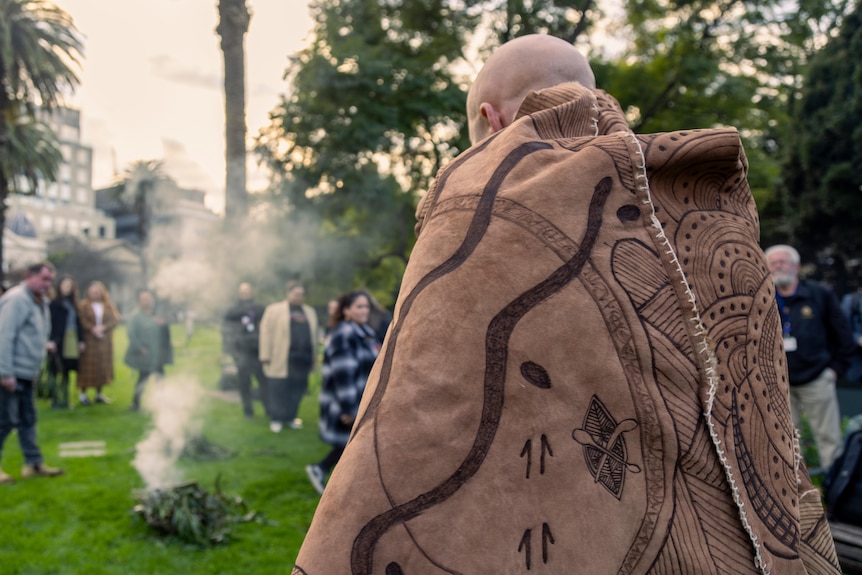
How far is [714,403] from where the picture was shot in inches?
44.5

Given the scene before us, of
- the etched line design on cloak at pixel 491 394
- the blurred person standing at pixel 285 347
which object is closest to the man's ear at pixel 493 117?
the etched line design on cloak at pixel 491 394

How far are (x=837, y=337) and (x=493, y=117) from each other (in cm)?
570

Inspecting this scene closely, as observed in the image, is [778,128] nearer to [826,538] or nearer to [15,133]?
[826,538]

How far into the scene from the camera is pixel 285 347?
919cm

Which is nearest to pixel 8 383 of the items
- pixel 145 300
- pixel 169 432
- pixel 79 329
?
pixel 169 432

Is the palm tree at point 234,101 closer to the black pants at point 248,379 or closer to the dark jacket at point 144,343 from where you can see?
the black pants at point 248,379

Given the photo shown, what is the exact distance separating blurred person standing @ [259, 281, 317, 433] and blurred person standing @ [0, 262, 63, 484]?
2.97 m

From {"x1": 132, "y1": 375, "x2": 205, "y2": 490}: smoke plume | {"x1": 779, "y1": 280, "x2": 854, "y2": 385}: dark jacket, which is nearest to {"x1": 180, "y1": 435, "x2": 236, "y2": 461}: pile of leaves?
{"x1": 132, "y1": 375, "x2": 205, "y2": 490}: smoke plume

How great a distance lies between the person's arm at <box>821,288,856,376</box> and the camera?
5.95 m

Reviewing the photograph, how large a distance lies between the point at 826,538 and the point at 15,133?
85.1 feet

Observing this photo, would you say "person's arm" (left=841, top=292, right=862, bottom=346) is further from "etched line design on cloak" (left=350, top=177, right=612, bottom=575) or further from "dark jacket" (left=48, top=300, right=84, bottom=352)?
"dark jacket" (left=48, top=300, right=84, bottom=352)

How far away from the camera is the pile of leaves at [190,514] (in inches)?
195

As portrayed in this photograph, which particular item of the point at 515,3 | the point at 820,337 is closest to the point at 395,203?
the point at 515,3

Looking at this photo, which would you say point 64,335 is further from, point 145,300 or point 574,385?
point 574,385
